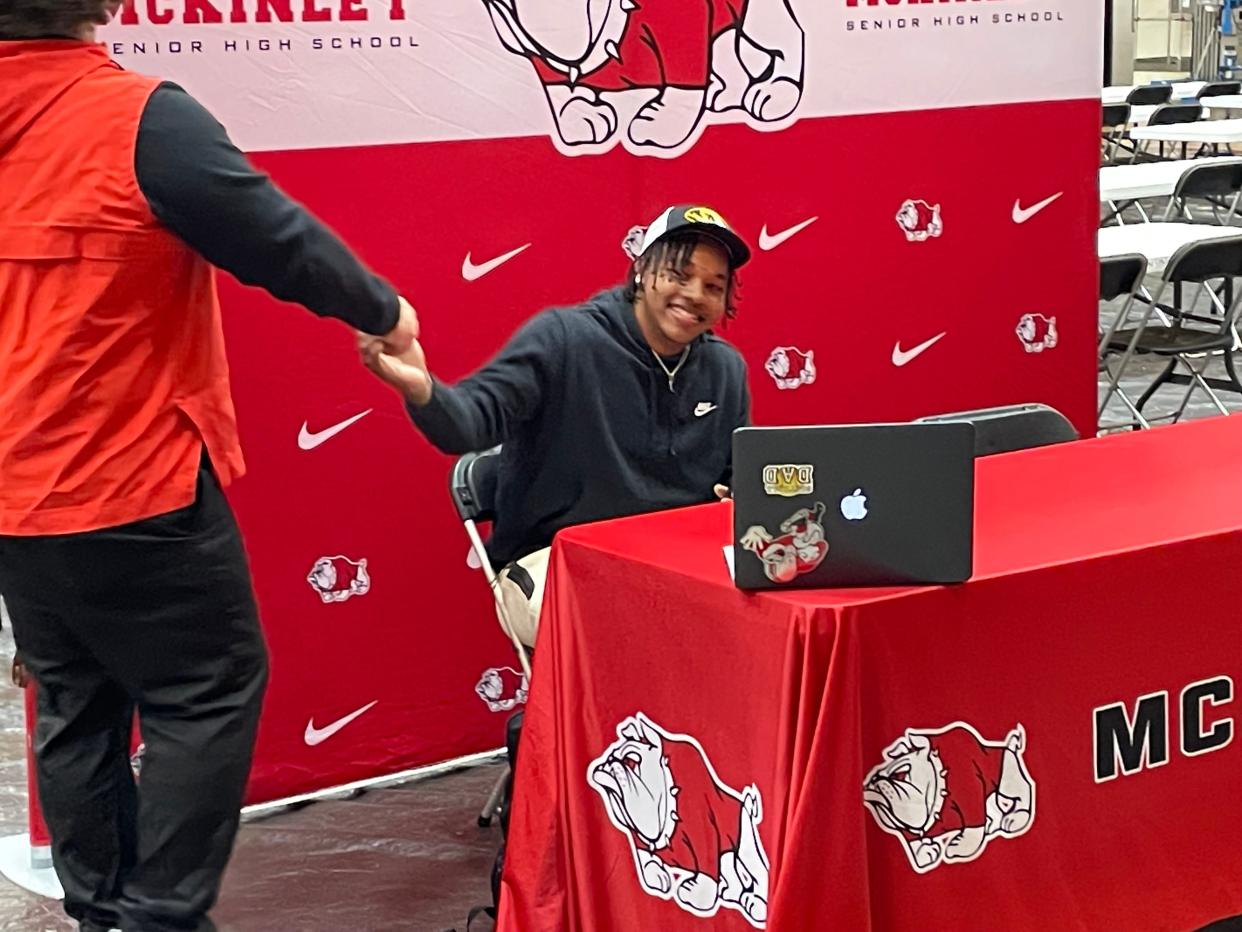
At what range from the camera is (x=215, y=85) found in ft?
10.6

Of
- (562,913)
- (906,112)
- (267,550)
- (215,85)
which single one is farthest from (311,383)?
(906,112)

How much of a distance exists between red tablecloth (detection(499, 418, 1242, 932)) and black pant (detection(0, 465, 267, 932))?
0.44 meters

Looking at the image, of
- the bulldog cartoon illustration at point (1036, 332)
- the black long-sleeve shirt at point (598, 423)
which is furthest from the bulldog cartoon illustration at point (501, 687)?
the bulldog cartoon illustration at point (1036, 332)

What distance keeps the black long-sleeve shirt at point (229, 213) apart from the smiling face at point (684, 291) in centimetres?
70

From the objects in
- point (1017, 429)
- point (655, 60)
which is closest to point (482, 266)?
point (655, 60)

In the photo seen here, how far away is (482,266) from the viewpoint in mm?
3605

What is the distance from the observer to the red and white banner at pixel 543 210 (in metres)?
3.38

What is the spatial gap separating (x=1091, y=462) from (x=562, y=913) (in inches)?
43.4

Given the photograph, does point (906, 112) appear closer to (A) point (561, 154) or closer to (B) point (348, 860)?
(A) point (561, 154)

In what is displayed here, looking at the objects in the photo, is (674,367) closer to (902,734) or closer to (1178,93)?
(902,734)

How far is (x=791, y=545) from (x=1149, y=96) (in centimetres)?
1259

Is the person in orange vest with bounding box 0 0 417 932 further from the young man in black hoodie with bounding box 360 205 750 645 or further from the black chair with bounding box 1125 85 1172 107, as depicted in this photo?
the black chair with bounding box 1125 85 1172 107

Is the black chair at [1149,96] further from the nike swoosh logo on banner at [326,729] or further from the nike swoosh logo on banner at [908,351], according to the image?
the nike swoosh logo on banner at [326,729]

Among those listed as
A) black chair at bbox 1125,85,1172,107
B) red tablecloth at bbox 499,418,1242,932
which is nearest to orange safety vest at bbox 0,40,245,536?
red tablecloth at bbox 499,418,1242,932
